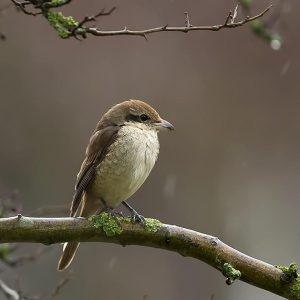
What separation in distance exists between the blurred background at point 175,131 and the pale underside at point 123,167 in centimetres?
428

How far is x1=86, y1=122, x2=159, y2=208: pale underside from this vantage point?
17.5 ft

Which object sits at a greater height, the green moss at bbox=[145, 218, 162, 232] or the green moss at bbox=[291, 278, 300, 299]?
the green moss at bbox=[145, 218, 162, 232]

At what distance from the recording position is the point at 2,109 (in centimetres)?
1021

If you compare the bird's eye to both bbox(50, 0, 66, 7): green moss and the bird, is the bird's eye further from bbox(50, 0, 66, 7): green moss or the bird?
bbox(50, 0, 66, 7): green moss

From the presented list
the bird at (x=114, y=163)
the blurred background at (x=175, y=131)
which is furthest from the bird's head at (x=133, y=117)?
the blurred background at (x=175, y=131)

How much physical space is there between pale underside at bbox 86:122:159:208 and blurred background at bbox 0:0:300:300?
4.28m

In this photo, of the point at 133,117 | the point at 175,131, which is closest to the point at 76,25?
the point at 133,117

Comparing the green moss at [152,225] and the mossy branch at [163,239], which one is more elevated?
the green moss at [152,225]

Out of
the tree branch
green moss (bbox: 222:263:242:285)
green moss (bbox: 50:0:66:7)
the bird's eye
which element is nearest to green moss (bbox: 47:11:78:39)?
the tree branch

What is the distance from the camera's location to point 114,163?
5.38 m

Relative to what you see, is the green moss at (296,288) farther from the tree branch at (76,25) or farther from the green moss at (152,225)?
the tree branch at (76,25)

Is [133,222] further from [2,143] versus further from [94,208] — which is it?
[2,143]

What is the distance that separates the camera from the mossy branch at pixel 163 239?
167 inches

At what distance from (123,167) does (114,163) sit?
0.08 metres
